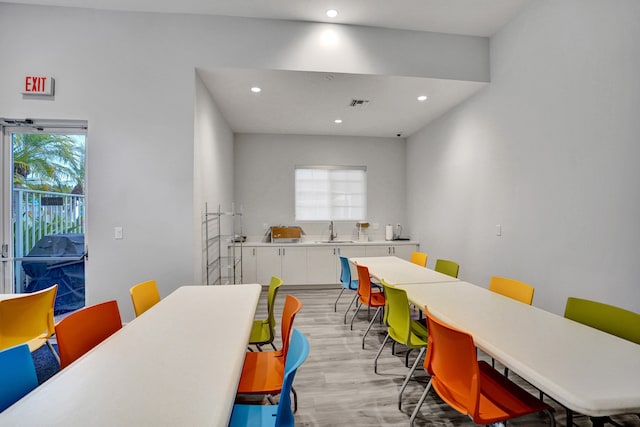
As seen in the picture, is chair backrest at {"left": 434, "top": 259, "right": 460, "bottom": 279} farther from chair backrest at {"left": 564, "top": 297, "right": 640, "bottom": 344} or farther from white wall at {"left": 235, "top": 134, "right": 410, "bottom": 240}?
white wall at {"left": 235, "top": 134, "right": 410, "bottom": 240}

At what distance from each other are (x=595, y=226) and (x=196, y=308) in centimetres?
301

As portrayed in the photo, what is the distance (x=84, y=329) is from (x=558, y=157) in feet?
12.0

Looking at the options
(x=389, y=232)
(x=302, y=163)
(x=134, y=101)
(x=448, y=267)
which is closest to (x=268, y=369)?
(x=448, y=267)

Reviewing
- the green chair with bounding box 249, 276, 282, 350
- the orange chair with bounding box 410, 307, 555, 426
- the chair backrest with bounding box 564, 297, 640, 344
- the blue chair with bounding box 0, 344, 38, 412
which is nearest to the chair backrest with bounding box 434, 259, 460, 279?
the chair backrest with bounding box 564, 297, 640, 344

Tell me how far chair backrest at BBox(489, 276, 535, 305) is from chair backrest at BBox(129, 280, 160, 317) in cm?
257

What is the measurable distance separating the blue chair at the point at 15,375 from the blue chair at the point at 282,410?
2.45 feet

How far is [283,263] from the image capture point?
5.09m

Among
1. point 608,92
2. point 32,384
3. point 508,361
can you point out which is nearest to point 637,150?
point 608,92

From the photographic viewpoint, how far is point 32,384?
106 centimetres

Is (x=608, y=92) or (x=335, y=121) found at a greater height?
(x=335, y=121)

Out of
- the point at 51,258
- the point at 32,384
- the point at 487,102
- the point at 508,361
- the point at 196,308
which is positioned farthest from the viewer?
the point at 487,102

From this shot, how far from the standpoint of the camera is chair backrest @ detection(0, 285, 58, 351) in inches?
69.9

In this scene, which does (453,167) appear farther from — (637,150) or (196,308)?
(196,308)

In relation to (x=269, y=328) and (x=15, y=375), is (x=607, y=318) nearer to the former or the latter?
(x=269, y=328)
